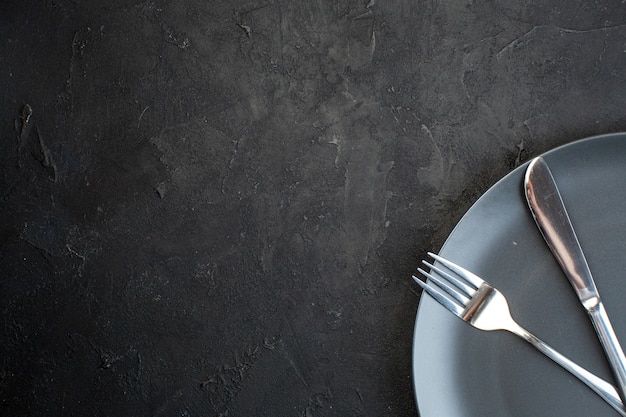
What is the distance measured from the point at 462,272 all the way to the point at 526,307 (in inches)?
2.7

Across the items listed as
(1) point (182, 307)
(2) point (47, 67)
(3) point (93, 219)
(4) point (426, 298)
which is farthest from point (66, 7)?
(4) point (426, 298)

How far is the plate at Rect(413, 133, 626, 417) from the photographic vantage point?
0.61 meters

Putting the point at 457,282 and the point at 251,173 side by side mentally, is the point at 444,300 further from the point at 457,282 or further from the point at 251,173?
the point at 251,173

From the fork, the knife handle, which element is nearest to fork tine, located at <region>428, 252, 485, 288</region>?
the fork

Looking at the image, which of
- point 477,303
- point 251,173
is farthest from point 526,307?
point 251,173

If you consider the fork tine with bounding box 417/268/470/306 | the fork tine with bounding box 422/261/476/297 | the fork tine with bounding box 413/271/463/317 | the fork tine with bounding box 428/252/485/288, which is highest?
the fork tine with bounding box 428/252/485/288

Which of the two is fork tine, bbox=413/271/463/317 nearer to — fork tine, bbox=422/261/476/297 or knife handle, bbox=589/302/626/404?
fork tine, bbox=422/261/476/297

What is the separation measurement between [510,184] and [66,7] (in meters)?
0.47

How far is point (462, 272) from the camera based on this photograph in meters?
0.61

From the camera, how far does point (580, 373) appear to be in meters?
0.60

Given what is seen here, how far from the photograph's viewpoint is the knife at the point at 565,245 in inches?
23.5

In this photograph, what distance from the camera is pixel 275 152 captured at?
68 centimetres

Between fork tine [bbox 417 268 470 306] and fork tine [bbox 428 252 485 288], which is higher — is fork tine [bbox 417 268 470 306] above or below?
below

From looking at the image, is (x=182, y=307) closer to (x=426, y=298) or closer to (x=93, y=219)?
Result: (x=93, y=219)
